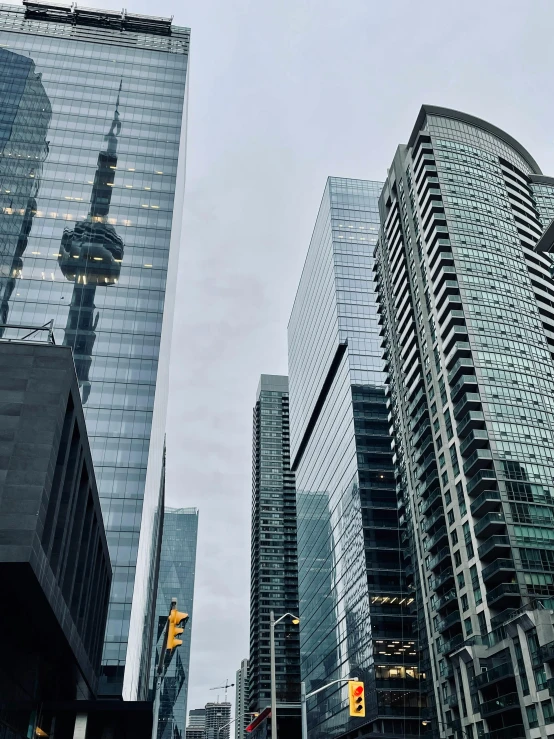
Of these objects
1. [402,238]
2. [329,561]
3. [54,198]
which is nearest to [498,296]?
[402,238]

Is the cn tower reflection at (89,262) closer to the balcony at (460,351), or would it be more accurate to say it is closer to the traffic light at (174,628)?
the balcony at (460,351)

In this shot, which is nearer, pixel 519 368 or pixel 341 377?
pixel 519 368

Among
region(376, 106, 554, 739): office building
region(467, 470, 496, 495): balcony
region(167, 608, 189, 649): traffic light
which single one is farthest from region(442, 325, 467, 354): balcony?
region(167, 608, 189, 649): traffic light

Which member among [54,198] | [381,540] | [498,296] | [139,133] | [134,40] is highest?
[134,40]

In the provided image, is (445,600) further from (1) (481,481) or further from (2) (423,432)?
(2) (423,432)

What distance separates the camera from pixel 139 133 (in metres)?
132

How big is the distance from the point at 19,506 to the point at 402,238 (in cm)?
11362

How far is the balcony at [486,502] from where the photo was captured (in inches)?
3469

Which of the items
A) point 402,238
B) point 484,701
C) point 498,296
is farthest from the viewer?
point 402,238

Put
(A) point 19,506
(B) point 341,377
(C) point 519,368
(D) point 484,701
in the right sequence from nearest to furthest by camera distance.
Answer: (A) point 19,506
(D) point 484,701
(C) point 519,368
(B) point 341,377

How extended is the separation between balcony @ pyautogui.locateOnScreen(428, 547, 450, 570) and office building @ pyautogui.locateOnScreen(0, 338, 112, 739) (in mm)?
65558

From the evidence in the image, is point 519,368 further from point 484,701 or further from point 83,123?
point 83,123

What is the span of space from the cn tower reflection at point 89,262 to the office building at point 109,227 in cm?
22

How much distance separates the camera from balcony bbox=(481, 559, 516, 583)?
270 ft
